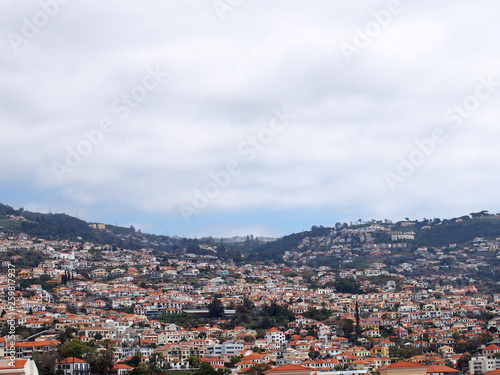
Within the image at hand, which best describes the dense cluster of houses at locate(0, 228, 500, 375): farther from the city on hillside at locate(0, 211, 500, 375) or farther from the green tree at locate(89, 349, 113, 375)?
the green tree at locate(89, 349, 113, 375)

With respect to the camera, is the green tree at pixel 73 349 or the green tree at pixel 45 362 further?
the green tree at pixel 73 349

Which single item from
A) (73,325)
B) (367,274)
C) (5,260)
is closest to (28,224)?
(5,260)

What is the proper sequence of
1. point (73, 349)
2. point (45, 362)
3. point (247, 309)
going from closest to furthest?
point (45, 362) → point (73, 349) → point (247, 309)

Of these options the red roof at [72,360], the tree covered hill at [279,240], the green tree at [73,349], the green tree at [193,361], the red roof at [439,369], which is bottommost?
the red roof at [439,369]

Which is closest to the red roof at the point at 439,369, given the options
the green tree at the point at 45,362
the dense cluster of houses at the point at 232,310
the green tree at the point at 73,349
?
the dense cluster of houses at the point at 232,310

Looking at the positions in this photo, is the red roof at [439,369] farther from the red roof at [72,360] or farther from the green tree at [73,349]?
the green tree at [73,349]

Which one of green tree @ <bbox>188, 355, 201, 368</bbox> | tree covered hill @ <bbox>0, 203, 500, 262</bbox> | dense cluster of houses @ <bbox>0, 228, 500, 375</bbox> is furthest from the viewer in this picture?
tree covered hill @ <bbox>0, 203, 500, 262</bbox>

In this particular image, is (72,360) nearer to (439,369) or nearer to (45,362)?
(45,362)

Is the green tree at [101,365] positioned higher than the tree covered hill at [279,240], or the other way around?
the tree covered hill at [279,240]

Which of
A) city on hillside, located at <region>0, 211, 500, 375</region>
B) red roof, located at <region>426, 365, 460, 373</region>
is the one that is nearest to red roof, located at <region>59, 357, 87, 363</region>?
city on hillside, located at <region>0, 211, 500, 375</region>

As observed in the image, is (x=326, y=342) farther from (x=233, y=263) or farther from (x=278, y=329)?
(x=233, y=263)

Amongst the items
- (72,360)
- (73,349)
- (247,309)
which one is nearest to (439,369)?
(72,360)
